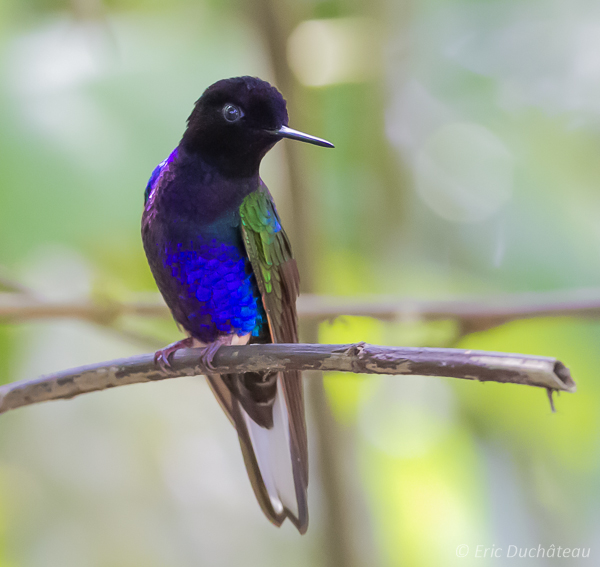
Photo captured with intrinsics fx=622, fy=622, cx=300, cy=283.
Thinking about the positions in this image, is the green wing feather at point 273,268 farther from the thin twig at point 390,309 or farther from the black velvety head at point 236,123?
the thin twig at point 390,309

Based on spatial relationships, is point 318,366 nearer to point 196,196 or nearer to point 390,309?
point 196,196

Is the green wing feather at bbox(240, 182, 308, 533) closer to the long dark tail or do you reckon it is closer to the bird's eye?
the long dark tail

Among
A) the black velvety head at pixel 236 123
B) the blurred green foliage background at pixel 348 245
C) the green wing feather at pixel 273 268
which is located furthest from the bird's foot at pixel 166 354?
the blurred green foliage background at pixel 348 245

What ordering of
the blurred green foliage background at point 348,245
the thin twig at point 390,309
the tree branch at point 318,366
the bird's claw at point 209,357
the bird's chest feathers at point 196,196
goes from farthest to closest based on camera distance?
1. the blurred green foliage background at point 348,245
2. the thin twig at point 390,309
3. the bird's chest feathers at point 196,196
4. the bird's claw at point 209,357
5. the tree branch at point 318,366

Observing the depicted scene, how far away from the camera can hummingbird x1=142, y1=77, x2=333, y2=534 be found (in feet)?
3.03

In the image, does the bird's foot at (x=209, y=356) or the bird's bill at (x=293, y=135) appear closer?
the bird's bill at (x=293, y=135)

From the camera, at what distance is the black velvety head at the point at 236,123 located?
84 cm

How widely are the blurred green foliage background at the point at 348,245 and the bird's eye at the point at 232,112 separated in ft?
1.92

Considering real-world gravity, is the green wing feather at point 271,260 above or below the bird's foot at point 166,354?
above

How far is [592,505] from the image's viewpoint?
1670 millimetres

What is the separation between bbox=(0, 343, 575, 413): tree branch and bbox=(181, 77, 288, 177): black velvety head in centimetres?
30

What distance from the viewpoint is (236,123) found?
2.91 ft

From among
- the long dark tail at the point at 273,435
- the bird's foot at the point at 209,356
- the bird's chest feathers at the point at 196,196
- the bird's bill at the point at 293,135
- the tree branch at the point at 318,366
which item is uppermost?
the bird's bill at the point at 293,135

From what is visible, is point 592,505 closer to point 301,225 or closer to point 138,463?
point 301,225
